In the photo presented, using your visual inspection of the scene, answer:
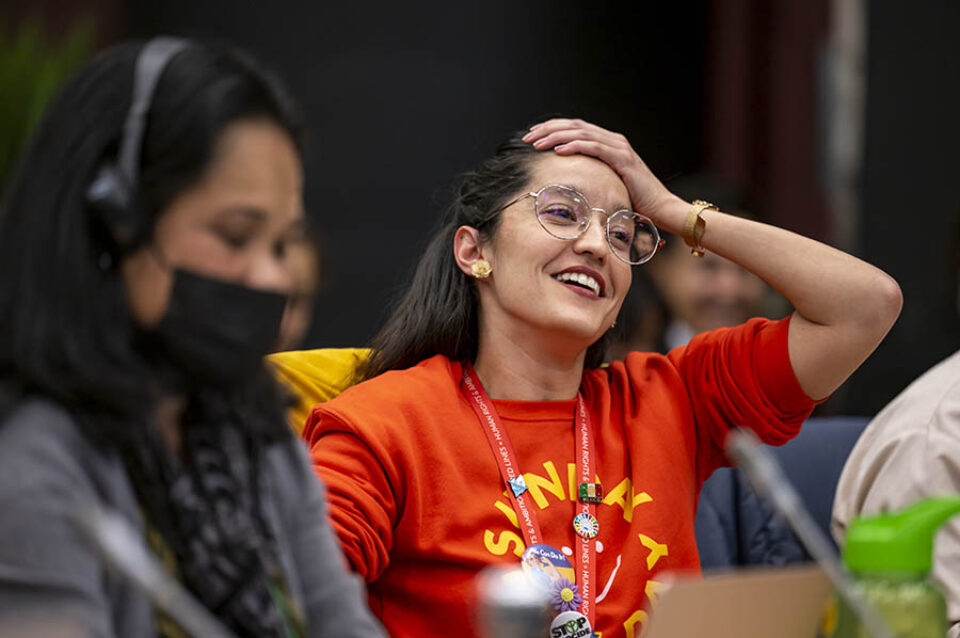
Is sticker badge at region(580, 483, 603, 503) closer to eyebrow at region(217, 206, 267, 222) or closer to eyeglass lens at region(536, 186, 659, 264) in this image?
eyeglass lens at region(536, 186, 659, 264)

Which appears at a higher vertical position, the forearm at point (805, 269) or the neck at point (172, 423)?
the forearm at point (805, 269)

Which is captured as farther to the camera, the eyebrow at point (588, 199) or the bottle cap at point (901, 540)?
the eyebrow at point (588, 199)

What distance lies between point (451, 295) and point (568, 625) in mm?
651

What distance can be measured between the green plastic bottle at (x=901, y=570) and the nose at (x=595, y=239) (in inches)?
34.7

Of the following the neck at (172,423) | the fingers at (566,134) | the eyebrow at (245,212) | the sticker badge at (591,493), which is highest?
the fingers at (566,134)

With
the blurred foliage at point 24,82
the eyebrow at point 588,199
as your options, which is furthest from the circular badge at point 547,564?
the blurred foliage at point 24,82

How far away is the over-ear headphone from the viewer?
3.46 ft

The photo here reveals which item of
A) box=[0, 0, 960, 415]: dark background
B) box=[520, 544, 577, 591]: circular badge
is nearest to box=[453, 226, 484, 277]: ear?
box=[520, 544, 577, 591]: circular badge

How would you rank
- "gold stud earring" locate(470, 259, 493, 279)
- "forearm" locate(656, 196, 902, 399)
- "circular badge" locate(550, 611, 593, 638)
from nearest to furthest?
1. "circular badge" locate(550, 611, 593, 638)
2. "forearm" locate(656, 196, 902, 399)
3. "gold stud earring" locate(470, 259, 493, 279)

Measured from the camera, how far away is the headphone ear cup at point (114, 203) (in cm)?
105

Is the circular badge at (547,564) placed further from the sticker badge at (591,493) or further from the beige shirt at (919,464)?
the beige shirt at (919,464)

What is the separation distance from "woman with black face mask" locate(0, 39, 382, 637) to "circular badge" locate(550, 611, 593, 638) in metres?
0.54

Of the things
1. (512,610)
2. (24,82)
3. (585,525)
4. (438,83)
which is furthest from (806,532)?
(438,83)

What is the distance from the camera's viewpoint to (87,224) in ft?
3.49
